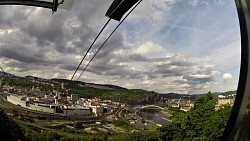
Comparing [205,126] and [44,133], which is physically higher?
[205,126]

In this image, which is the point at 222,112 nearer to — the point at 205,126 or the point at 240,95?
the point at 205,126

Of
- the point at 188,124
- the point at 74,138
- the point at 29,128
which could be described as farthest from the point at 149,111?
the point at 188,124

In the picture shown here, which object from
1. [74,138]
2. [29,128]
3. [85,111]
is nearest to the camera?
[74,138]

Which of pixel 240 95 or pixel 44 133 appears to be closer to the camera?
pixel 240 95

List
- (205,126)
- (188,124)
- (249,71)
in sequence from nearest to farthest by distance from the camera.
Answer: (249,71)
(205,126)
(188,124)

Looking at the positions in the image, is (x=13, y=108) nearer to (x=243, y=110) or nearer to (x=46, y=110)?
(x=46, y=110)

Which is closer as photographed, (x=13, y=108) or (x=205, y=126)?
(x=205, y=126)

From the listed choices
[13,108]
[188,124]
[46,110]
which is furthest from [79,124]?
[188,124]

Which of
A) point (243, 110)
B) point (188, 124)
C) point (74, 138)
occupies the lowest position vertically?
point (74, 138)

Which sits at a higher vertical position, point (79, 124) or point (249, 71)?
point (249, 71)
